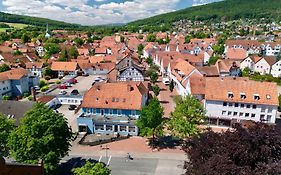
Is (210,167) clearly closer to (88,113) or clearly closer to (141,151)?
(141,151)

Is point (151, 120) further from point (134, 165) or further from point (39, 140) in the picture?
point (39, 140)

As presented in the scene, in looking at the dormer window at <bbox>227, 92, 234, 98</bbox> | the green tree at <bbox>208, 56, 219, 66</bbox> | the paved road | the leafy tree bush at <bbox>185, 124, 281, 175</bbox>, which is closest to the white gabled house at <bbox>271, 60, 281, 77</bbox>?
the green tree at <bbox>208, 56, 219, 66</bbox>

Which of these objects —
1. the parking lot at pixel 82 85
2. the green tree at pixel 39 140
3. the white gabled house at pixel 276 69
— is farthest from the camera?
the white gabled house at pixel 276 69

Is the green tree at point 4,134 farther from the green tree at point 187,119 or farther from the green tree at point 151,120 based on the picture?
the green tree at point 187,119

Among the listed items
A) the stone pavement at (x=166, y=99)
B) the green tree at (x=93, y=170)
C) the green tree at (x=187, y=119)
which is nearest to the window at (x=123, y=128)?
the green tree at (x=187, y=119)

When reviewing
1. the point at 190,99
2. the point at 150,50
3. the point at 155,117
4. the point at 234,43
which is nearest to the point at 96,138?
the point at 155,117
